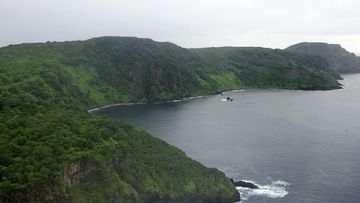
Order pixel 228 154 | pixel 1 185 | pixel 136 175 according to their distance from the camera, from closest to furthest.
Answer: pixel 1 185 < pixel 136 175 < pixel 228 154

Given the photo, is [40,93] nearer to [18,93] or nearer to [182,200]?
[18,93]

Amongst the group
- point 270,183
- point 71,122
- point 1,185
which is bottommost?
point 270,183

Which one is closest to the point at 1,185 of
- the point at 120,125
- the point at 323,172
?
the point at 120,125

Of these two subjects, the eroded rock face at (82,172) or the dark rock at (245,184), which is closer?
the eroded rock face at (82,172)

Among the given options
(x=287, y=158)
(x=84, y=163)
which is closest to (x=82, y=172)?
(x=84, y=163)

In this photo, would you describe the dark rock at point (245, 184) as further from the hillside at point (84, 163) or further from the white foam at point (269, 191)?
the hillside at point (84, 163)

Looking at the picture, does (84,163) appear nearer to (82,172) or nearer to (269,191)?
(82,172)

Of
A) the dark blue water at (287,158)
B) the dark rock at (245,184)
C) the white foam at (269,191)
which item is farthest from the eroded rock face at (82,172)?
the dark rock at (245,184)
